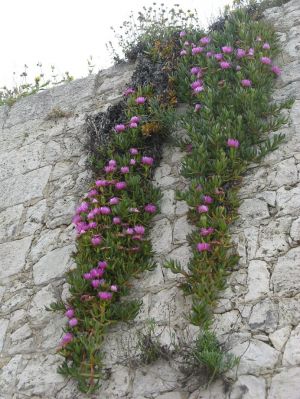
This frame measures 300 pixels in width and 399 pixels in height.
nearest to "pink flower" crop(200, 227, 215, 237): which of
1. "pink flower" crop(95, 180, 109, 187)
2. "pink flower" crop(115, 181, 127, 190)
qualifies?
"pink flower" crop(115, 181, 127, 190)

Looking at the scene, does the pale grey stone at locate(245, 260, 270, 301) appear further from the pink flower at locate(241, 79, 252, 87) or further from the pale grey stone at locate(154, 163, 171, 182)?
the pink flower at locate(241, 79, 252, 87)

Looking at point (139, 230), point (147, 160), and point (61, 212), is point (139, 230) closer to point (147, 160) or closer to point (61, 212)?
point (147, 160)

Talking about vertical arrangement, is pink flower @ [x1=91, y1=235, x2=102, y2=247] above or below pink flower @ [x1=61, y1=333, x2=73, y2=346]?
above

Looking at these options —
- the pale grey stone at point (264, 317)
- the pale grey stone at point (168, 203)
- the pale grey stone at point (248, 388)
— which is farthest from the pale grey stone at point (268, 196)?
the pale grey stone at point (248, 388)

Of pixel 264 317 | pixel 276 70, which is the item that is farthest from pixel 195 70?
pixel 264 317

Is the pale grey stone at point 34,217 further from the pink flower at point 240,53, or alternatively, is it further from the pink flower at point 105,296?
the pink flower at point 240,53

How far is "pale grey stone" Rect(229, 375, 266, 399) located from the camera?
8.54 ft

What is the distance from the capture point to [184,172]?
3779 mm

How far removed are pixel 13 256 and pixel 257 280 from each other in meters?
1.85

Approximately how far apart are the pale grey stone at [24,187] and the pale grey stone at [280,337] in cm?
229

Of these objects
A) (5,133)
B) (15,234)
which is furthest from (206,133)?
(5,133)

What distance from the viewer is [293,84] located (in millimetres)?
4152

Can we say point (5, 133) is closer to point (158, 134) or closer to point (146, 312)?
point (158, 134)

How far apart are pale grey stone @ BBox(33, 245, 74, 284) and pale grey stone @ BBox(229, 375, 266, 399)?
149cm
